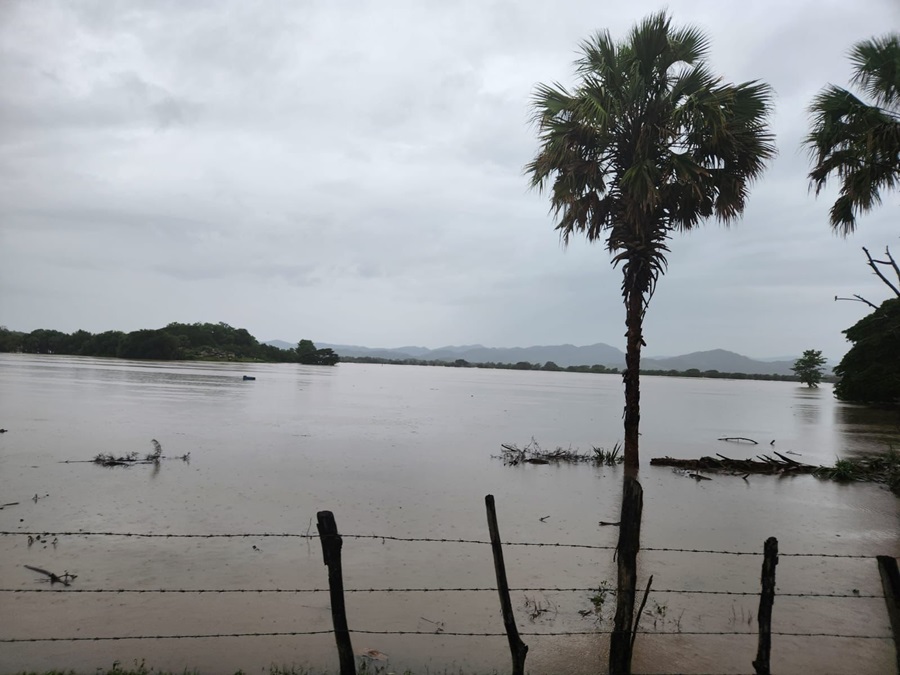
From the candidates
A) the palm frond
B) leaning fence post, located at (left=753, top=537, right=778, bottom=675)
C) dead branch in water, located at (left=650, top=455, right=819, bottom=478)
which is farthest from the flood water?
the palm frond

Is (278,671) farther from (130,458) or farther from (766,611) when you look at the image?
(130,458)

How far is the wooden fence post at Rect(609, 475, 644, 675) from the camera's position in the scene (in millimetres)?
4539

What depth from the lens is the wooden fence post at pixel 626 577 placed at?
4.54 m

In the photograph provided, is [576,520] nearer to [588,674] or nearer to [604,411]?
[588,674]

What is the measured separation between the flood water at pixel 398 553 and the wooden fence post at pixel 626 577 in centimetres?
110

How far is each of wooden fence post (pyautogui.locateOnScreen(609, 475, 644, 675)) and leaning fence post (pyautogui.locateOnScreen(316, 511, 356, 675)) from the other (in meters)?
2.06

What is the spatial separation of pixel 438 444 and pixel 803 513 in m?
11.7

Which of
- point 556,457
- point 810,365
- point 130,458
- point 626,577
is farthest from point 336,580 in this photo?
point 810,365

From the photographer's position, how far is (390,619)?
258 inches

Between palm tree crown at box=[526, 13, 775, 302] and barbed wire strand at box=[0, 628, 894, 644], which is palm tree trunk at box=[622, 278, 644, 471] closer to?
palm tree crown at box=[526, 13, 775, 302]

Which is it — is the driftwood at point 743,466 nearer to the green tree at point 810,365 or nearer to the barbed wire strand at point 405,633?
the barbed wire strand at point 405,633

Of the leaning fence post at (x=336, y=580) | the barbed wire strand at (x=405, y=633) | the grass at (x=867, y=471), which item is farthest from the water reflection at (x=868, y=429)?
the leaning fence post at (x=336, y=580)

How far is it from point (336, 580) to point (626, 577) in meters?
2.22

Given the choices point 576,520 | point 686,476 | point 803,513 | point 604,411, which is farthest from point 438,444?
point 604,411
